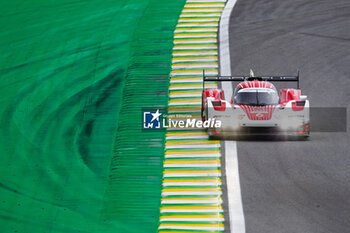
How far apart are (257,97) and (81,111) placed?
5.11 meters

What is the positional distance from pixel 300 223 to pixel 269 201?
939 mm

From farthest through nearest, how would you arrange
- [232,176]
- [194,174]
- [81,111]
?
[81,111] < [194,174] < [232,176]

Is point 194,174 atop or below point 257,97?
below

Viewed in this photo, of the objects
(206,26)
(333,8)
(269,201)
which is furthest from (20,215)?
(333,8)

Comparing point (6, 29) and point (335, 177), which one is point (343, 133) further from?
point (6, 29)

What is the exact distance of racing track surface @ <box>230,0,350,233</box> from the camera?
10.4m

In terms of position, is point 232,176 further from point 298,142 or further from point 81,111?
point 81,111

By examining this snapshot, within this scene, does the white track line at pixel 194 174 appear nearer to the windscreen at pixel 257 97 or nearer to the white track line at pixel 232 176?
the white track line at pixel 232 176

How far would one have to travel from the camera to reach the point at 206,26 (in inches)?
806

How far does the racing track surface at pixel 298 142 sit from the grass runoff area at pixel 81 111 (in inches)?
90.1

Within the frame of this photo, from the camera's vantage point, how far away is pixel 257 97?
1355 cm

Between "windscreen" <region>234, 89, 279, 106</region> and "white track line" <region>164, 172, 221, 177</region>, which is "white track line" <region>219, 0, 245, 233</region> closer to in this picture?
"white track line" <region>164, 172, 221, 177</region>

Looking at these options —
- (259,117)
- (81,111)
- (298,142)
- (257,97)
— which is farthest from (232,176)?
(81,111)

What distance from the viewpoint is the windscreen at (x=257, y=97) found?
13.5 m
